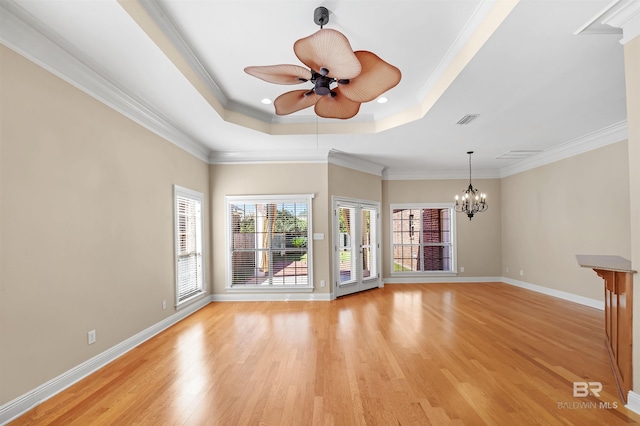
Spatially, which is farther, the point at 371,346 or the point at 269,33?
the point at 371,346

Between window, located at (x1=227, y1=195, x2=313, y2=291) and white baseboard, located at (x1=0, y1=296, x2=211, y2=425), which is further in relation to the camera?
window, located at (x1=227, y1=195, x2=313, y2=291)

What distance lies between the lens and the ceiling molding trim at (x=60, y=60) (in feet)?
6.84

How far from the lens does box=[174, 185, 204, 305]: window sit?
4.50 metres

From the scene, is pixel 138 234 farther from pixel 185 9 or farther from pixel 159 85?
pixel 185 9

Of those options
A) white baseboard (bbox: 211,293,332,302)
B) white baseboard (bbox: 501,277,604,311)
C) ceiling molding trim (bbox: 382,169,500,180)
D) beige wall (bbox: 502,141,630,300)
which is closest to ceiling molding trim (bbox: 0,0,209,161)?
white baseboard (bbox: 211,293,332,302)

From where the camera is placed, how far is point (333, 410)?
87.5 inches

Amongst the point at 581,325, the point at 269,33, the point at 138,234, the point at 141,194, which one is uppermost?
the point at 269,33

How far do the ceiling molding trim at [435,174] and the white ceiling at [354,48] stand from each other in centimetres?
271

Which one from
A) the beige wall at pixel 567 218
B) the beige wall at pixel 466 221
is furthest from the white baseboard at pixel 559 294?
the beige wall at pixel 466 221

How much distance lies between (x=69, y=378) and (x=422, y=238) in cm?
697

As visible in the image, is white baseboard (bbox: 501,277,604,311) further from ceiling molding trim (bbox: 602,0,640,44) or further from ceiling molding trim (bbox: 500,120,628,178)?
ceiling molding trim (bbox: 602,0,640,44)

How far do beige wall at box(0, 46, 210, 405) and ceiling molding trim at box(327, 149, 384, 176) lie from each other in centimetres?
317

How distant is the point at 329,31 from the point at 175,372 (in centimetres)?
317

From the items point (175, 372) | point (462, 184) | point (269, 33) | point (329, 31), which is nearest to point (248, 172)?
point (269, 33)
